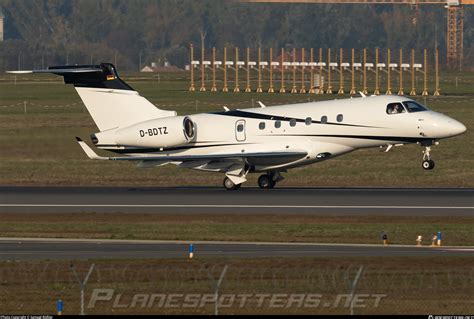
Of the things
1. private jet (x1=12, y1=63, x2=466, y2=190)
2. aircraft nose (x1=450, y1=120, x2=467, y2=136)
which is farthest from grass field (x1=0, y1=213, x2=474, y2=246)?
aircraft nose (x1=450, y1=120, x2=467, y2=136)

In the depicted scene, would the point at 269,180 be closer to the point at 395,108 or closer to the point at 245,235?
the point at 395,108

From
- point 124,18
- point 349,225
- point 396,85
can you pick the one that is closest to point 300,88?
point 396,85

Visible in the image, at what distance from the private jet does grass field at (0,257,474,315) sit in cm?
1596

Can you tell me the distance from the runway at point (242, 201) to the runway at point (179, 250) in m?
6.48

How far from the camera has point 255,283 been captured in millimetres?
23266

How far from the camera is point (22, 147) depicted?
48.8 metres

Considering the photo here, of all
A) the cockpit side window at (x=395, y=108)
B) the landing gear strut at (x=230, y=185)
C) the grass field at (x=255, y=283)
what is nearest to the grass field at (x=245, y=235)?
the grass field at (x=255, y=283)

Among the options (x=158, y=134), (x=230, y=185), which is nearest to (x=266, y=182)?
(x=230, y=185)

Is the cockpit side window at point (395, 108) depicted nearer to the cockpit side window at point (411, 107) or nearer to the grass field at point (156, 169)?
the cockpit side window at point (411, 107)

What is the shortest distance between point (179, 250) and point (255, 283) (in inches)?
221

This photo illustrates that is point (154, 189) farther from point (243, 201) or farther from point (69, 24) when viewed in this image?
point (69, 24)

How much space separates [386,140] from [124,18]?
87517mm

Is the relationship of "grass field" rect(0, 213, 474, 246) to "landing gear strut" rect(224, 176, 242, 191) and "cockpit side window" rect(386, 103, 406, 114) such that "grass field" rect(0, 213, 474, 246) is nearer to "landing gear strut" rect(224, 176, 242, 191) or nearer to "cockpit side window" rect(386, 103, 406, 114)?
"landing gear strut" rect(224, 176, 242, 191)

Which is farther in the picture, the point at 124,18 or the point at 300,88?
the point at 124,18
